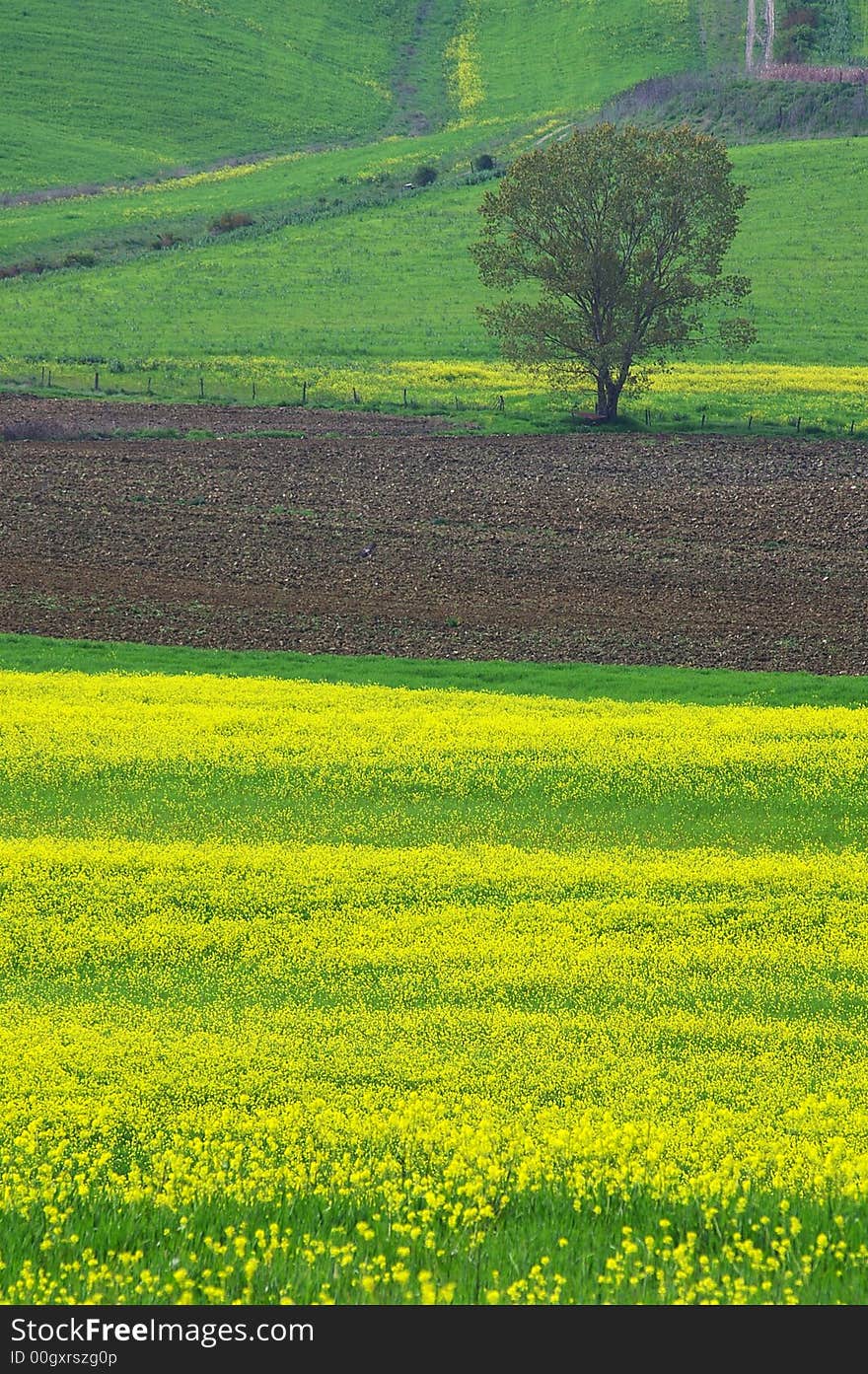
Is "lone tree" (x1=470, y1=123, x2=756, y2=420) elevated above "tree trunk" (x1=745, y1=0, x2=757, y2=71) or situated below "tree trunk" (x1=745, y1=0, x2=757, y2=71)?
below

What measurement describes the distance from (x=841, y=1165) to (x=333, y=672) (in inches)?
730

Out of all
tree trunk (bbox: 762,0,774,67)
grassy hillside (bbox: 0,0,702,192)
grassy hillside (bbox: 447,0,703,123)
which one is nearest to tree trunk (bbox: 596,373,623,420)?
grassy hillside (bbox: 0,0,702,192)

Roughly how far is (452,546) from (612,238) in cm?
2224

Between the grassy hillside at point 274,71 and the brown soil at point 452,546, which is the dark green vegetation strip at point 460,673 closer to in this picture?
the brown soil at point 452,546

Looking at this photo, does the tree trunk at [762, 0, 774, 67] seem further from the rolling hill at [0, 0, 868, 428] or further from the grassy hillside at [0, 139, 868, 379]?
the grassy hillside at [0, 139, 868, 379]

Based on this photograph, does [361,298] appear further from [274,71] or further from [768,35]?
[274,71]

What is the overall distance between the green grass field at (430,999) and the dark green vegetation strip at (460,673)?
928mm

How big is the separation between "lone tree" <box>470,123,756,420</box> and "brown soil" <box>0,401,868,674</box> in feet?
18.9

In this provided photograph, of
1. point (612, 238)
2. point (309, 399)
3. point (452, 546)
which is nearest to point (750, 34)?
point (612, 238)

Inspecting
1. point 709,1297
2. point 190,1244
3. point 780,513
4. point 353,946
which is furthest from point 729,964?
point 780,513

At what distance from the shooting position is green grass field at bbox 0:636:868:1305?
9594 mm

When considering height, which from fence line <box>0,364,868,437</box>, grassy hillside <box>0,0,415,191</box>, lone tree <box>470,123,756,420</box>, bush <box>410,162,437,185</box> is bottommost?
fence line <box>0,364,868,437</box>

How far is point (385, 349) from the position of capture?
71.6m
